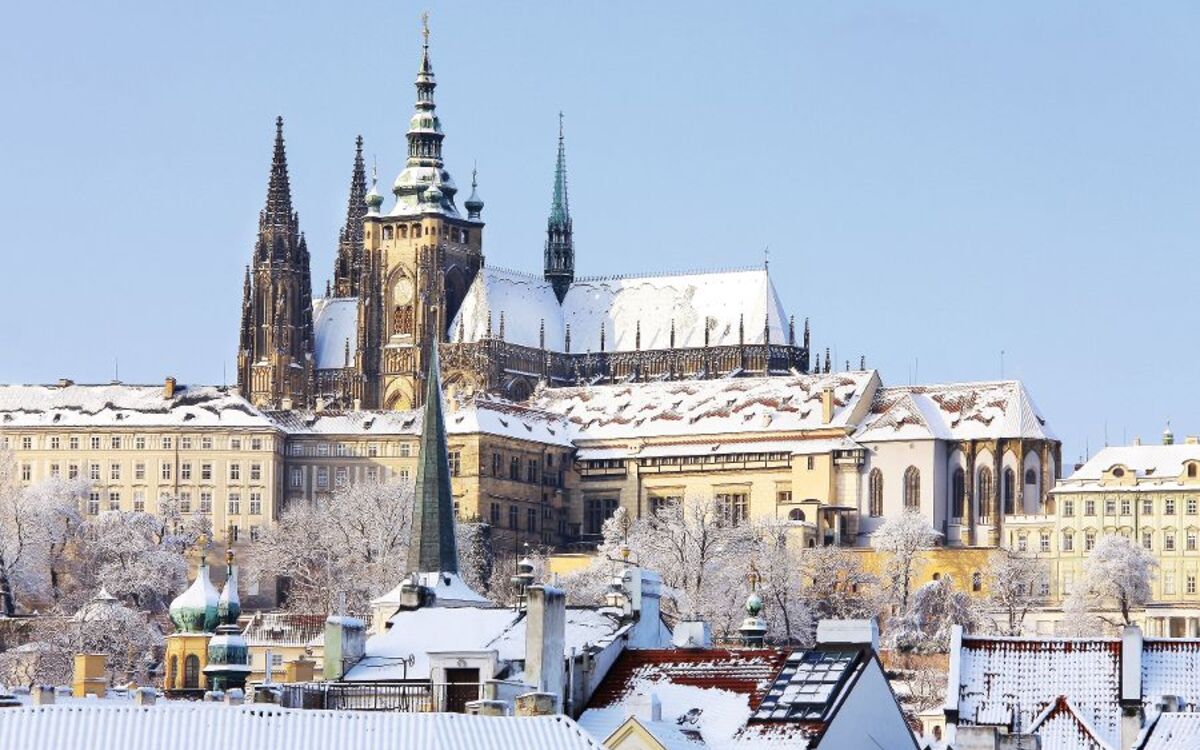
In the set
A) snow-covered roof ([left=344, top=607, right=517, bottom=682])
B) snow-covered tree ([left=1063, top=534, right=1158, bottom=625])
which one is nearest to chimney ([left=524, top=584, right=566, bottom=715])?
snow-covered roof ([left=344, top=607, right=517, bottom=682])

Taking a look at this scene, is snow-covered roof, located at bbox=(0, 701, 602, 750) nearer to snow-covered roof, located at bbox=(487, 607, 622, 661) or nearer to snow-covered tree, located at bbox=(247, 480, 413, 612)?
snow-covered roof, located at bbox=(487, 607, 622, 661)

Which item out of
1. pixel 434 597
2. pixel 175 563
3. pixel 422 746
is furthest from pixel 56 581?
pixel 422 746

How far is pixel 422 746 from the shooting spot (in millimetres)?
48781

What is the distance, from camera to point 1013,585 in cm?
19575

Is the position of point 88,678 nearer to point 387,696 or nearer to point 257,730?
point 387,696

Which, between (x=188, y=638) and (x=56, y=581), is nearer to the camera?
(x=188, y=638)

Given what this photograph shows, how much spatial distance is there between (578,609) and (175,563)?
120 metres

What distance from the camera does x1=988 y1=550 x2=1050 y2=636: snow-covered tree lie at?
631ft

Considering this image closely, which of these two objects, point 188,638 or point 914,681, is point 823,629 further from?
point 914,681

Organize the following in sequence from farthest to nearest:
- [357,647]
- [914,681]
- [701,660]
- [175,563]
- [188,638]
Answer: [175,563]
[914,681]
[188,638]
[357,647]
[701,660]

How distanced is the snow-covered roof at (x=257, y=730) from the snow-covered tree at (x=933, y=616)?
11698 cm

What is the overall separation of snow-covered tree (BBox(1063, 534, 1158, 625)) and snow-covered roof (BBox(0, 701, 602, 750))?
14161cm

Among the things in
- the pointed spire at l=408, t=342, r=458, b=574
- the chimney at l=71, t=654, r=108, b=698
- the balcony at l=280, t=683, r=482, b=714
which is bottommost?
the chimney at l=71, t=654, r=108, b=698

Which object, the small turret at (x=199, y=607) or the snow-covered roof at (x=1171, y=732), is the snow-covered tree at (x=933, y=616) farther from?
the snow-covered roof at (x=1171, y=732)
